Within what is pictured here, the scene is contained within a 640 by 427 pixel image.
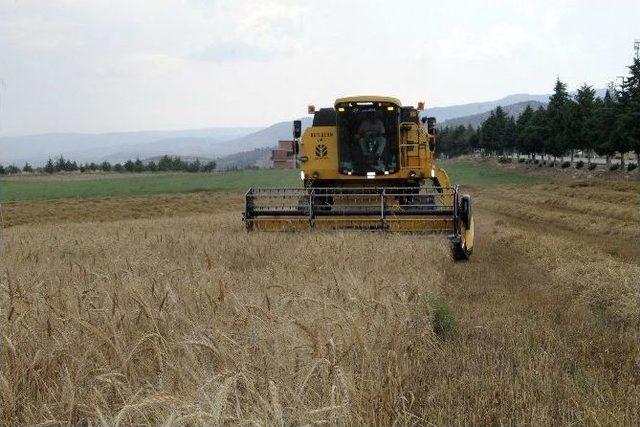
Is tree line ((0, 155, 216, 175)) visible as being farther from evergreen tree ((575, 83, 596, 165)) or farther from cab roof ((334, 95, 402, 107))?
cab roof ((334, 95, 402, 107))

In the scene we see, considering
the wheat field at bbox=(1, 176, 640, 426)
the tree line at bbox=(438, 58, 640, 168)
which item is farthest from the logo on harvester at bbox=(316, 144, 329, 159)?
the tree line at bbox=(438, 58, 640, 168)

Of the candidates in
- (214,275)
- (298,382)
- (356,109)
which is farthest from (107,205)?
(298,382)

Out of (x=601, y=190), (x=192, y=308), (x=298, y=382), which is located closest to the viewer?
(x=298, y=382)

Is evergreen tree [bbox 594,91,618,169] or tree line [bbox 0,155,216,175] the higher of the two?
evergreen tree [bbox 594,91,618,169]

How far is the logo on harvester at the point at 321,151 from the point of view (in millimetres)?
16203

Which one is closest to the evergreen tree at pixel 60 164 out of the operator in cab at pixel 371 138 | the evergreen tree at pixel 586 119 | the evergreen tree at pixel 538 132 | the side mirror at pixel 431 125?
the evergreen tree at pixel 538 132

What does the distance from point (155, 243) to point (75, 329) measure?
699cm

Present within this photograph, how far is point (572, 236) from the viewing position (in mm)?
17625

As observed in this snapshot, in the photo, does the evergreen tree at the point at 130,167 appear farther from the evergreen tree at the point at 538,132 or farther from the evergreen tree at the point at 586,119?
the evergreen tree at the point at 586,119

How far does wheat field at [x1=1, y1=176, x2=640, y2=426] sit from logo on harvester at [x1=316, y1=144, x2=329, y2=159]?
730cm

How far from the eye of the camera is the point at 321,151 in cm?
1623

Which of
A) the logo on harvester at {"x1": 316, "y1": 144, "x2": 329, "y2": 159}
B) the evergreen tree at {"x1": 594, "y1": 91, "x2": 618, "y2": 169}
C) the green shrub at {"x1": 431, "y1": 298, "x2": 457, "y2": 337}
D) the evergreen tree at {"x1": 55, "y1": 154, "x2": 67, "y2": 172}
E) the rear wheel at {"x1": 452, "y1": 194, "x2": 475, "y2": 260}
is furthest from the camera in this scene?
the evergreen tree at {"x1": 55, "y1": 154, "x2": 67, "y2": 172}

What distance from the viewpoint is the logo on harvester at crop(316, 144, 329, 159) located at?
16203 millimetres

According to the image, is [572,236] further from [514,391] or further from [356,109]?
A: [514,391]
